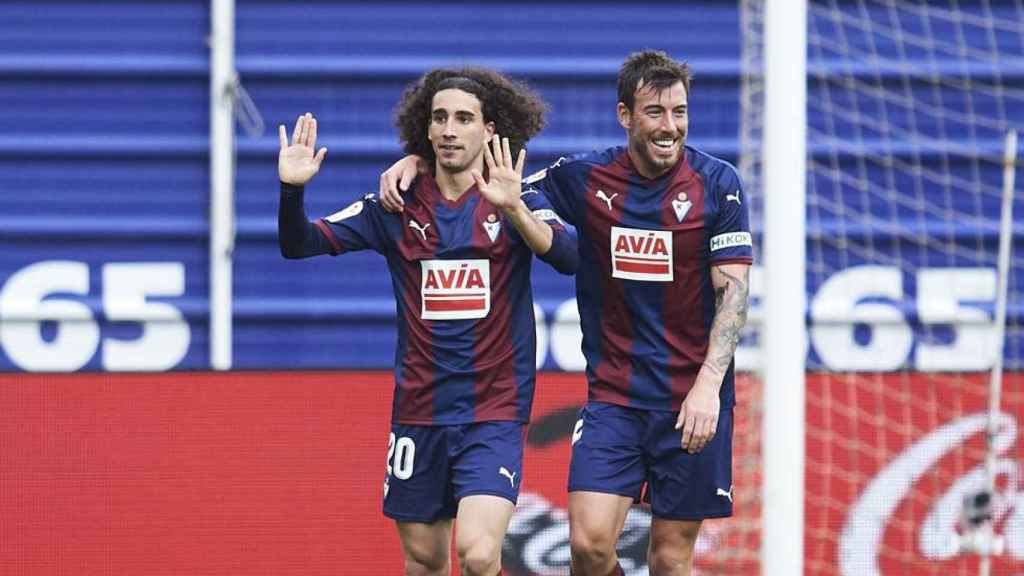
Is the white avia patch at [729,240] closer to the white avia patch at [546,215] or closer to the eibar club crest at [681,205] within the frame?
the eibar club crest at [681,205]

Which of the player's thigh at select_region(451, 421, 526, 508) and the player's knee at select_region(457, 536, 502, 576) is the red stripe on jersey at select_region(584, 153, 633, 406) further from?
the player's knee at select_region(457, 536, 502, 576)

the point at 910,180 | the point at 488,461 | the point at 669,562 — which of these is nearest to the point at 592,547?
the point at 669,562

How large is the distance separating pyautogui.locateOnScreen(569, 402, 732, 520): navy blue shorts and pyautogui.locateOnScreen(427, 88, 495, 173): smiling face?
2.75 ft

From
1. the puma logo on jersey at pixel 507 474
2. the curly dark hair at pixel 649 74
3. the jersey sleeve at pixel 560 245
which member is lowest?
the puma logo on jersey at pixel 507 474

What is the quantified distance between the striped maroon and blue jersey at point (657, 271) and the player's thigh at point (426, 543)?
0.62m

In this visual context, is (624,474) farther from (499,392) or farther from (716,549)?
(716,549)

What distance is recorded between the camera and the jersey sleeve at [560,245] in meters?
4.75

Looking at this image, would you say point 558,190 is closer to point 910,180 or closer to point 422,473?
point 422,473

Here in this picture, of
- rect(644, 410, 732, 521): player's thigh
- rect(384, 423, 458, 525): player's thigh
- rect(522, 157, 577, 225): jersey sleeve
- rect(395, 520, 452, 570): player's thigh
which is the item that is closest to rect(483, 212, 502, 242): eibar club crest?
rect(522, 157, 577, 225): jersey sleeve

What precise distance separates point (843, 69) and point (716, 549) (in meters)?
3.00

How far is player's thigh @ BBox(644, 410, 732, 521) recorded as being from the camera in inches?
196

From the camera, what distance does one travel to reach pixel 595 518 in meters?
4.91

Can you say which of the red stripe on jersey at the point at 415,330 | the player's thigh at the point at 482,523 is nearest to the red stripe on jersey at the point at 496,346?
the red stripe on jersey at the point at 415,330

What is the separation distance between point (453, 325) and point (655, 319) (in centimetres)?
59
